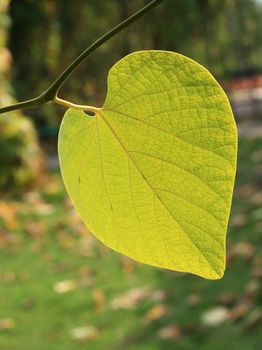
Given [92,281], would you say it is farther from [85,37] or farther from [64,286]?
[85,37]

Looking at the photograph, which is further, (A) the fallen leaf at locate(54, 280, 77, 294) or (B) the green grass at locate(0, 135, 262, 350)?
(A) the fallen leaf at locate(54, 280, 77, 294)

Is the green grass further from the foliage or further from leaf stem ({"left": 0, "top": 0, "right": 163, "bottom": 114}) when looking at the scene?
Result: the foliage

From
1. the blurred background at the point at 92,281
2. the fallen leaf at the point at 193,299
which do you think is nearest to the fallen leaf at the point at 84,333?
the blurred background at the point at 92,281

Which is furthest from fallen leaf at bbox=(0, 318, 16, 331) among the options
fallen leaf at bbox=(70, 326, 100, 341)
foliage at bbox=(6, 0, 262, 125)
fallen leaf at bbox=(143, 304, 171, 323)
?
foliage at bbox=(6, 0, 262, 125)

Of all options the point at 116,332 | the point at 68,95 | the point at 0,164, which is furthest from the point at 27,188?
the point at 68,95

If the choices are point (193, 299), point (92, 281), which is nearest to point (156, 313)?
point (193, 299)

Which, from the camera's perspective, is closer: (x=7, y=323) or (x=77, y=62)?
(x=77, y=62)
